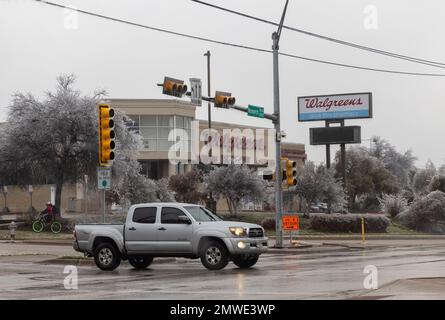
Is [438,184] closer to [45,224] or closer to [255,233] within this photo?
[45,224]

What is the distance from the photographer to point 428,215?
48406mm

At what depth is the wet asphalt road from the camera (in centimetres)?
1391

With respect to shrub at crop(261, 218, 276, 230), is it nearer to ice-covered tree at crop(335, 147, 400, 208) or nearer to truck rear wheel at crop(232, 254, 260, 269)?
ice-covered tree at crop(335, 147, 400, 208)

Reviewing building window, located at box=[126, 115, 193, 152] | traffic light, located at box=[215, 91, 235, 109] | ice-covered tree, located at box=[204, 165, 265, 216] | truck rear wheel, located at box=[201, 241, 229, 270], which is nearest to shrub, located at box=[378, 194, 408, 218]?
ice-covered tree, located at box=[204, 165, 265, 216]

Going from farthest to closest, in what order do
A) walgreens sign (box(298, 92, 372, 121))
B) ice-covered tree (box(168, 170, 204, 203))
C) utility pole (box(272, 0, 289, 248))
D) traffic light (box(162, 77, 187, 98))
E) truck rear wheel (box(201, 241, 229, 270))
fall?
walgreens sign (box(298, 92, 372, 121))
ice-covered tree (box(168, 170, 204, 203))
utility pole (box(272, 0, 289, 248))
traffic light (box(162, 77, 187, 98))
truck rear wheel (box(201, 241, 229, 270))

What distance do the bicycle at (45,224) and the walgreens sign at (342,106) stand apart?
24.1m

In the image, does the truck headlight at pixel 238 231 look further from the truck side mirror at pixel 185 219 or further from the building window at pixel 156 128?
the building window at pixel 156 128

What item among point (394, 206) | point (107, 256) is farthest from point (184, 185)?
point (107, 256)

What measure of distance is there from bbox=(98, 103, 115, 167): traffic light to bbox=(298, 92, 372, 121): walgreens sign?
3652cm

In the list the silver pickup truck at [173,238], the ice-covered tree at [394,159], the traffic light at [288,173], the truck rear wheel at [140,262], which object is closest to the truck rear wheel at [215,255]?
the silver pickup truck at [173,238]

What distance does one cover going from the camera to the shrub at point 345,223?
44.6m

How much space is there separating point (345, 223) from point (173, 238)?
1038 inches

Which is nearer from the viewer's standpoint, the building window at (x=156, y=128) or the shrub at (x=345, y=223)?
the shrub at (x=345, y=223)
